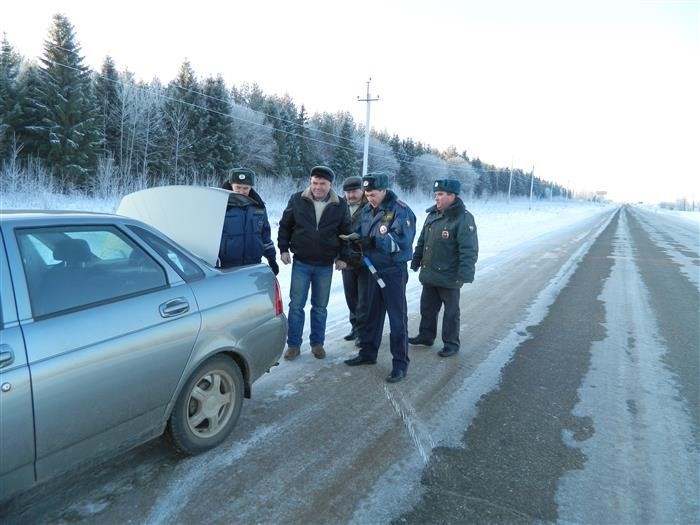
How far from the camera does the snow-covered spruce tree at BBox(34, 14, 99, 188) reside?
2730 centimetres

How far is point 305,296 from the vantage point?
195 inches

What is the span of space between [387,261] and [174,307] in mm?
A: 2380

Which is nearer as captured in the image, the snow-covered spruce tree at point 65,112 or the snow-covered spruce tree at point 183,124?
the snow-covered spruce tree at point 65,112

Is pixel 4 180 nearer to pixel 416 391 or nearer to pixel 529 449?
pixel 416 391

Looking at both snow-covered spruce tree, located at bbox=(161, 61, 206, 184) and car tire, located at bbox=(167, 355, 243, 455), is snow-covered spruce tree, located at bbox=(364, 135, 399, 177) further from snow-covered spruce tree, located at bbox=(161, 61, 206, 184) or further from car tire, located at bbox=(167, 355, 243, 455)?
car tire, located at bbox=(167, 355, 243, 455)

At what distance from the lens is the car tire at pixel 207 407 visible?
277 centimetres

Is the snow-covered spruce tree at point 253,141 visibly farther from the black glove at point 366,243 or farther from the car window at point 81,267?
the car window at point 81,267

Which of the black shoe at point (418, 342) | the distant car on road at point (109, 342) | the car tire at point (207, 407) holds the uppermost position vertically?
the distant car on road at point (109, 342)

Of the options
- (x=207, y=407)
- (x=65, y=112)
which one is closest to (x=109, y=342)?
(x=207, y=407)

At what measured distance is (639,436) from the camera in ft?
11.1

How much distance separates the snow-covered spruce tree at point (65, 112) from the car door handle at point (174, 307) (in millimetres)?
28911

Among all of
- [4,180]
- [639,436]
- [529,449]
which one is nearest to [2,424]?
[529,449]

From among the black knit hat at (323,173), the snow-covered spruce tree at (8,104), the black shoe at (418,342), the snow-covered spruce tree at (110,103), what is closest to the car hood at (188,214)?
the black knit hat at (323,173)

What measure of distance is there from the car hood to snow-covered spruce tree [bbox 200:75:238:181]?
3391 cm
